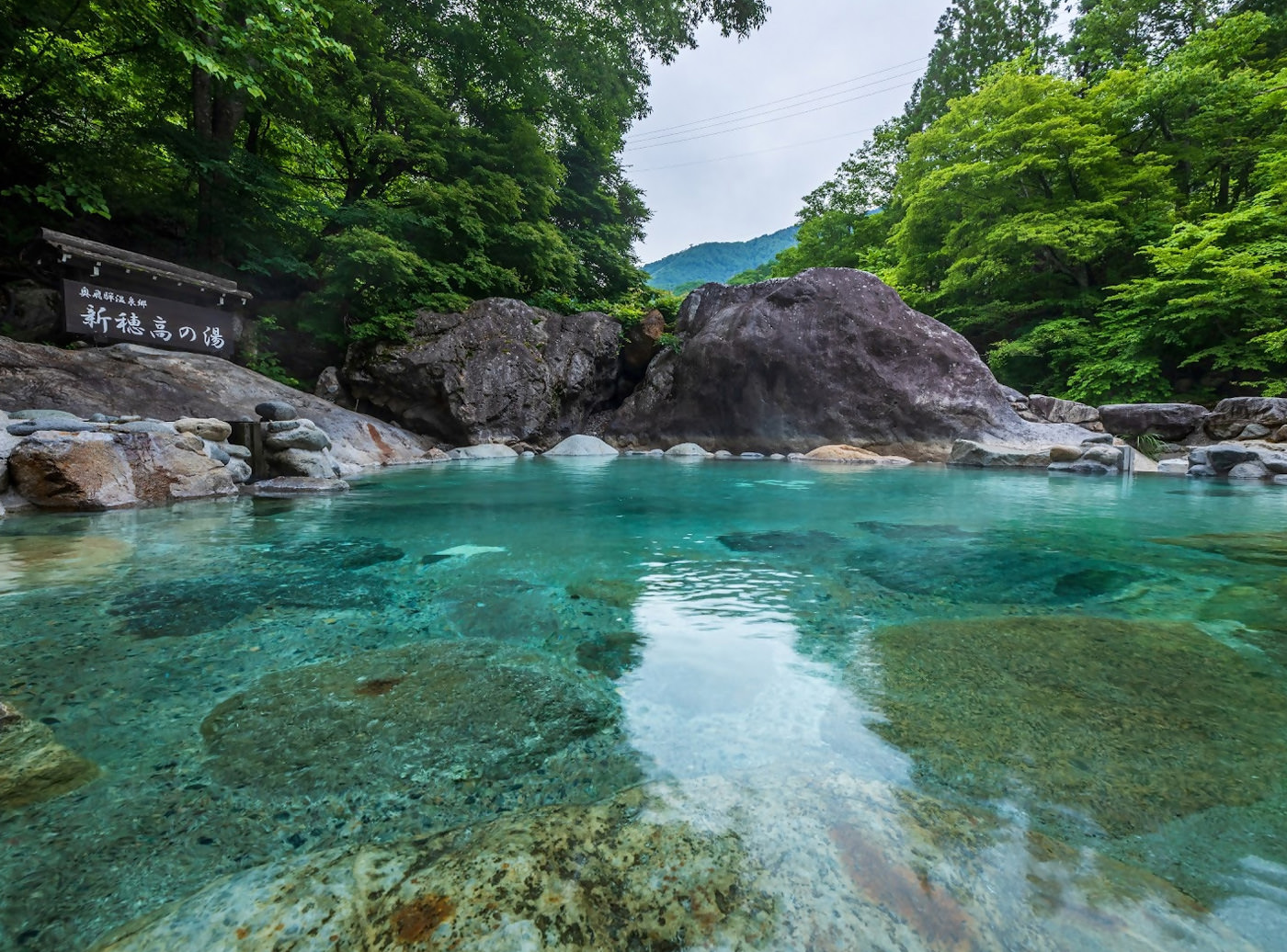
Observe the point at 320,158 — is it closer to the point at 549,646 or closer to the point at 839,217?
the point at 549,646

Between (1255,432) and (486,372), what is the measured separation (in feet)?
47.1

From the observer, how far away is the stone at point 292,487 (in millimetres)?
5590

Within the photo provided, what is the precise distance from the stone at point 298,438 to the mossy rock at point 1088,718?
6.81m

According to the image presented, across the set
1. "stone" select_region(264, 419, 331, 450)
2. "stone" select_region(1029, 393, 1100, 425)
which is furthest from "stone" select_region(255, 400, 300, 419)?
"stone" select_region(1029, 393, 1100, 425)

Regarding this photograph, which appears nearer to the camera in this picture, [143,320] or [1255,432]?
[143,320]

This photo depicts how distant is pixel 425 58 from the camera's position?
1287 cm

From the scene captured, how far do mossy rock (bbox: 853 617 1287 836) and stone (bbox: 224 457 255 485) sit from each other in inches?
255

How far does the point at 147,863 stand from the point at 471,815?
517mm

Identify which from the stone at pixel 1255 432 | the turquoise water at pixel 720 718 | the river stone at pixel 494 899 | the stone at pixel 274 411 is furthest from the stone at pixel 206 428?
the stone at pixel 1255 432

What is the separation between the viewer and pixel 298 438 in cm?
660

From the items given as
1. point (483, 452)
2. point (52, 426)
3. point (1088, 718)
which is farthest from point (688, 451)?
Answer: point (1088, 718)

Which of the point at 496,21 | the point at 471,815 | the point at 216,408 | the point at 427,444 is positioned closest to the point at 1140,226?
the point at 496,21

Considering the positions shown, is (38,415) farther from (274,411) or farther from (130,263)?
(130,263)

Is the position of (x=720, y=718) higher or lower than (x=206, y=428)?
lower
